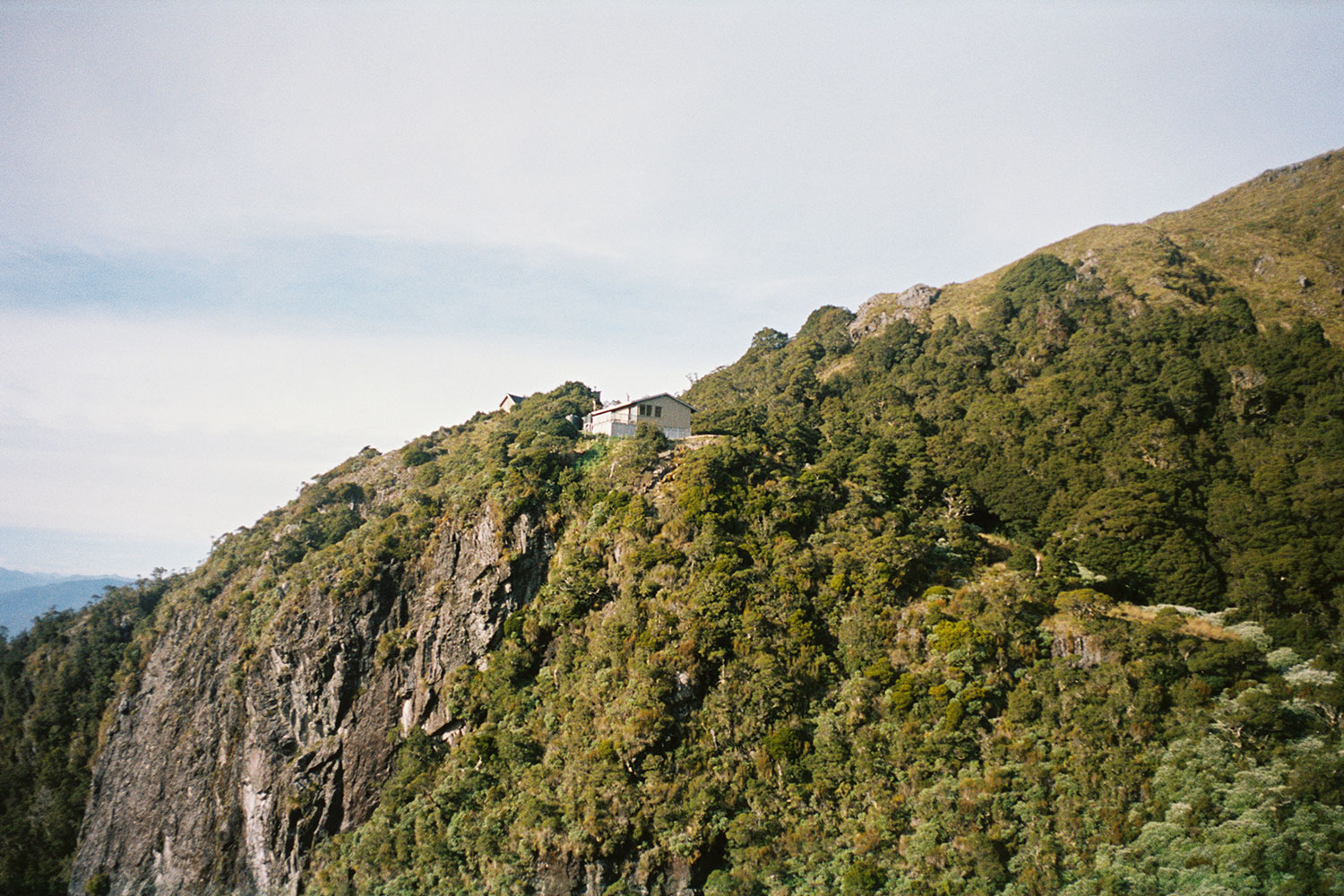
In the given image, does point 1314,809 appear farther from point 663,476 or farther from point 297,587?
point 297,587

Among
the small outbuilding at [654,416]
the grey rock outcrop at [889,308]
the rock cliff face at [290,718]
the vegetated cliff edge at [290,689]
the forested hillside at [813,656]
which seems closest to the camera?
the forested hillside at [813,656]

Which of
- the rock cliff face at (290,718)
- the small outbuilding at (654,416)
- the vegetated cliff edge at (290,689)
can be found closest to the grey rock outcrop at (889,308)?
the small outbuilding at (654,416)

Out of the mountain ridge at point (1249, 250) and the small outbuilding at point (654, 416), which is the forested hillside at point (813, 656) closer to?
the mountain ridge at point (1249, 250)

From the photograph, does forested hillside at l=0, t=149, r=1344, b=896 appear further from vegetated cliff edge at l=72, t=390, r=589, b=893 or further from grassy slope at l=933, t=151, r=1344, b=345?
grassy slope at l=933, t=151, r=1344, b=345

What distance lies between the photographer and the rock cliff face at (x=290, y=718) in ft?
176

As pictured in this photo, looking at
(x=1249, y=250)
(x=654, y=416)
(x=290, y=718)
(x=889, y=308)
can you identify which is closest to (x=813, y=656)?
(x=654, y=416)

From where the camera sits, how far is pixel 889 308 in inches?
3718

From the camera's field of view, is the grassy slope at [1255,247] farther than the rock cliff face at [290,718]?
Yes

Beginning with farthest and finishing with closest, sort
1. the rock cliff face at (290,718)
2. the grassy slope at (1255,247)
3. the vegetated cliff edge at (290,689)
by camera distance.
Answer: the grassy slope at (1255,247) → the vegetated cliff edge at (290,689) → the rock cliff face at (290,718)

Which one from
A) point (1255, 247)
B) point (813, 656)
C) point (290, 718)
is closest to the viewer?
point (813, 656)

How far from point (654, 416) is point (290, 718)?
38.5m

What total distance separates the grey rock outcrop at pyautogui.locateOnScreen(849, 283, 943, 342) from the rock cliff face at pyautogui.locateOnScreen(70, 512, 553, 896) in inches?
2128

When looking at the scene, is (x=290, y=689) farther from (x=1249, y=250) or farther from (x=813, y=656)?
(x=1249, y=250)

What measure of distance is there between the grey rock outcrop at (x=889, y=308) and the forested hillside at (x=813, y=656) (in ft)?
33.2
